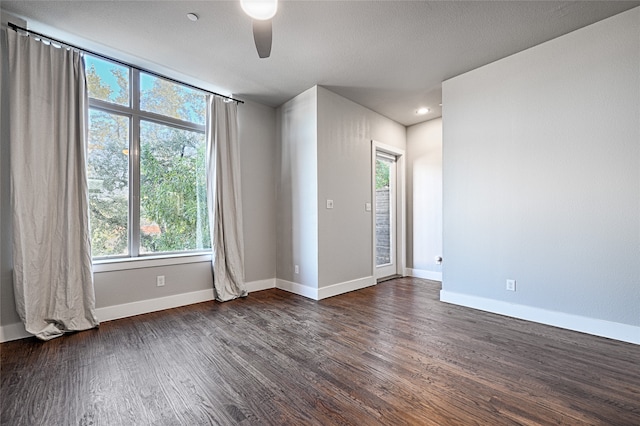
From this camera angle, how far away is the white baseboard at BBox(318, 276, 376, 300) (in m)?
3.86

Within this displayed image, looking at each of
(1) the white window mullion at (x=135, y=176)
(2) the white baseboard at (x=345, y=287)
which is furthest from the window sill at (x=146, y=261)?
(2) the white baseboard at (x=345, y=287)

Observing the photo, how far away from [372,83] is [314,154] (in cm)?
118

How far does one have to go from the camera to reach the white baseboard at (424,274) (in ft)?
16.2

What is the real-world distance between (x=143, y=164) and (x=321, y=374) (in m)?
3.03

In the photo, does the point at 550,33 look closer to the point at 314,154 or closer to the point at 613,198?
the point at 613,198

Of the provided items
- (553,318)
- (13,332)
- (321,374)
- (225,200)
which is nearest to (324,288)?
(225,200)

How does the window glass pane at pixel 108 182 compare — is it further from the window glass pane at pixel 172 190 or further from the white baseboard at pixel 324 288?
the white baseboard at pixel 324 288

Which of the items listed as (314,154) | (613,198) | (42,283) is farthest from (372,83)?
(42,283)

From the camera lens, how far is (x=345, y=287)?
4.17 m

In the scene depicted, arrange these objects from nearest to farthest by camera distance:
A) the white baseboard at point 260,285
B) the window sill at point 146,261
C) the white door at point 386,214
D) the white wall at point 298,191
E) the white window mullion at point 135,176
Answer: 1. the window sill at point 146,261
2. the white window mullion at point 135,176
3. the white wall at point 298,191
4. the white baseboard at point 260,285
5. the white door at point 386,214

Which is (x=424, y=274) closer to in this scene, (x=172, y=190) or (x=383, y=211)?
(x=383, y=211)

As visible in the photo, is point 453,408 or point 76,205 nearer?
point 453,408

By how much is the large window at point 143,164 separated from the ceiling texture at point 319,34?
0.91ft

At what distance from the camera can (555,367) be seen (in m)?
2.05
